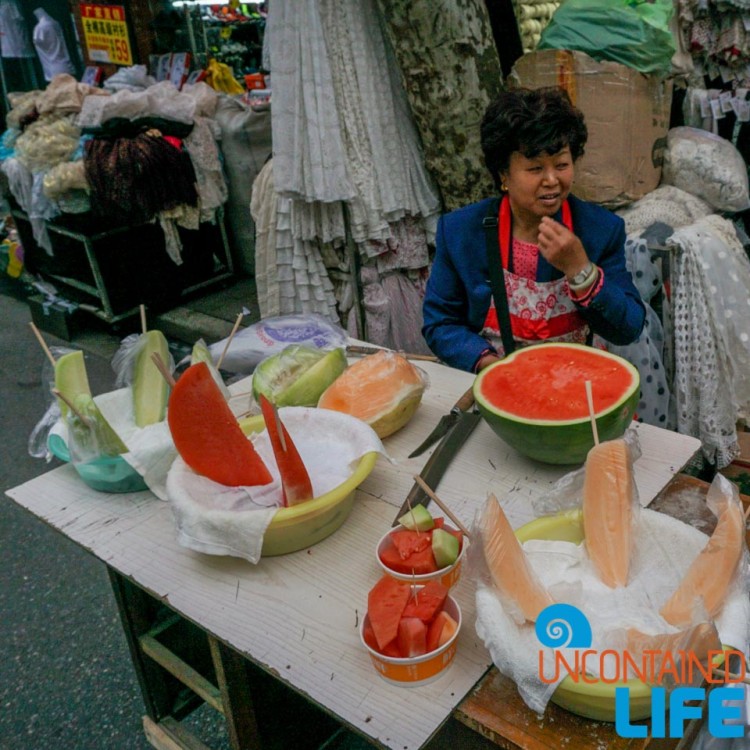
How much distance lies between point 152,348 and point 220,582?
72cm

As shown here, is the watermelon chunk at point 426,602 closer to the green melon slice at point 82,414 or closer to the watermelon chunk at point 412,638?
the watermelon chunk at point 412,638

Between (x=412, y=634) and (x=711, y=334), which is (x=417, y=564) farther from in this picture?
(x=711, y=334)

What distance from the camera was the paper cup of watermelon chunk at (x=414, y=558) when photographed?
3.90 feet

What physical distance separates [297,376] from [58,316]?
4.11 meters

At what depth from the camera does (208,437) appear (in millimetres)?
1402

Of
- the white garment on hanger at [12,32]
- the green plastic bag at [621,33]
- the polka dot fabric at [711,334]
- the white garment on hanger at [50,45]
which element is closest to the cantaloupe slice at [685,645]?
the polka dot fabric at [711,334]

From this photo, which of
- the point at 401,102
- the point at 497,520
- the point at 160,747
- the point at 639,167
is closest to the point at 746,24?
the point at 639,167

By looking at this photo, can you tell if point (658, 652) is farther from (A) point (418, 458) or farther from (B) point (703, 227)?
(B) point (703, 227)

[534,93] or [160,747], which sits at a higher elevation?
[534,93]

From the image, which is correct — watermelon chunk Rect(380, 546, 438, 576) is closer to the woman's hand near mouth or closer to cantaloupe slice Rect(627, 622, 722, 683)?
cantaloupe slice Rect(627, 622, 722, 683)

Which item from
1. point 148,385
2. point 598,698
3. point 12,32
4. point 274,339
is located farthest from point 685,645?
point 12,32

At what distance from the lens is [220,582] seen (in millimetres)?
1327

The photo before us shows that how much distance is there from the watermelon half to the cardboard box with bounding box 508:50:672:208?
4.59 feet

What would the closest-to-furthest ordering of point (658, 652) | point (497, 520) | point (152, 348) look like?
point (658, 652) → point (497, 520) → point (152, 348)
